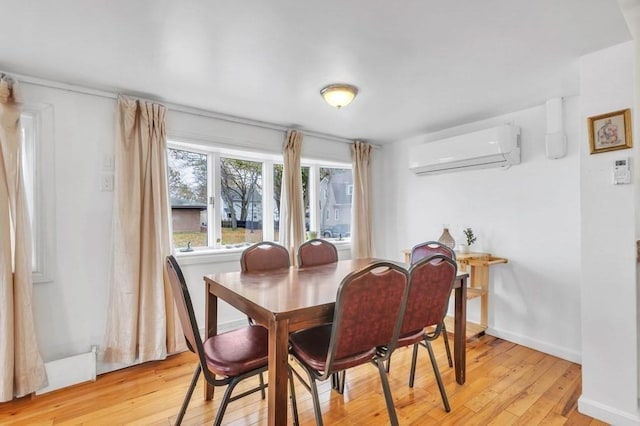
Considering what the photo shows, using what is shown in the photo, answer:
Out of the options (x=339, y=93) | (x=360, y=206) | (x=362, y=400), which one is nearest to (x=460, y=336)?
(x=362, y=400)

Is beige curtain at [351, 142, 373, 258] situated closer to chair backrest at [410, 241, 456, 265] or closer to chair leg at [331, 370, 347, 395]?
chair backrest at [410, 241, 456, 265]

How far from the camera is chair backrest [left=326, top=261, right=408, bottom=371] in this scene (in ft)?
4.52

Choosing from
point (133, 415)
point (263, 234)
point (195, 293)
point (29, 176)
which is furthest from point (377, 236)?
point (29, 176)

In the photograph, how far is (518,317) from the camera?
287cm

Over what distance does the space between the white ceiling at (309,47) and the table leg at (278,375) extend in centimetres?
144

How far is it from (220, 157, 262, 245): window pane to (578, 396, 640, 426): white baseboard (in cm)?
291

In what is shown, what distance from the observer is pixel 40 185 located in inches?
86.1

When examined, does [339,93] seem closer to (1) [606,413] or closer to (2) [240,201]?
(2) [240,201]

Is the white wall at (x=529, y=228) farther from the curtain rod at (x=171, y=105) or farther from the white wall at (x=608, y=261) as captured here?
the curtain rod at (x=171, y=105)

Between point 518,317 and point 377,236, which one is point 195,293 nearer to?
point 377,236

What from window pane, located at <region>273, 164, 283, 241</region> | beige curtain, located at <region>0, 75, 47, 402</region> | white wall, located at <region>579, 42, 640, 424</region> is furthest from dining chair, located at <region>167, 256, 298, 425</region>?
window pane, located at <region>273, 164, 283, 241</region>

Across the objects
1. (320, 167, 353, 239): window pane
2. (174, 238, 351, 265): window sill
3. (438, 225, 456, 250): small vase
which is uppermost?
(320, 167, 353, 239): window pane

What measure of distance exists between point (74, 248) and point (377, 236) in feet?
10.7

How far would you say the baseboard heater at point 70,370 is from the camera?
2131 mm
